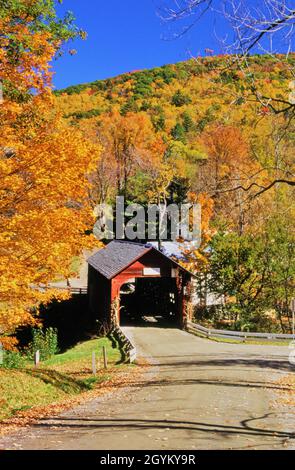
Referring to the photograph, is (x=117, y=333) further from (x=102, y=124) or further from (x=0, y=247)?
(x=102, y=124)

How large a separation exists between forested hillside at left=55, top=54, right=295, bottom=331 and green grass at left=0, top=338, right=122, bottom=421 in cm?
845

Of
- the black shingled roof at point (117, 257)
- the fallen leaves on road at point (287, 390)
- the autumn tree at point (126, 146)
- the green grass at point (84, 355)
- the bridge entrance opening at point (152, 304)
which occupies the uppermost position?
the autumn tree at point (126, 146)

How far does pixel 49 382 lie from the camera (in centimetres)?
1670

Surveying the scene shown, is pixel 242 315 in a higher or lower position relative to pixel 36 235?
lower

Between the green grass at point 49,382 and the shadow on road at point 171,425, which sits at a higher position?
the shadow on road at point 171,425

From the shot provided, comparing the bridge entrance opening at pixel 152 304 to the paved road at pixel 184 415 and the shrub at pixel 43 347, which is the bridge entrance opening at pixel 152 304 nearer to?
the shrub at pixel 43 347

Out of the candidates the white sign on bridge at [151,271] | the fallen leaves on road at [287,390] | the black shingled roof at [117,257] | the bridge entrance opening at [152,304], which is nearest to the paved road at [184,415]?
the fallen leaves on road at [287,390]

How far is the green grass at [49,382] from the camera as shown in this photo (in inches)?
560

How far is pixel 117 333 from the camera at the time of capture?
27.6 meters

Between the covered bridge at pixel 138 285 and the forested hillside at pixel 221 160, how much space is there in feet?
9.89

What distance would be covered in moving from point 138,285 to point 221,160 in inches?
971

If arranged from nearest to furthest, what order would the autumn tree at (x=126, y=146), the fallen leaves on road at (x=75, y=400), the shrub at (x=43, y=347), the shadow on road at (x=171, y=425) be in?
the shadow on road at (x=171, y=425)
the fallen leaves on road at (x=75, y=400)
the shrub at (x=43, y=347)
the autumn tree at (x=126, y=146)
